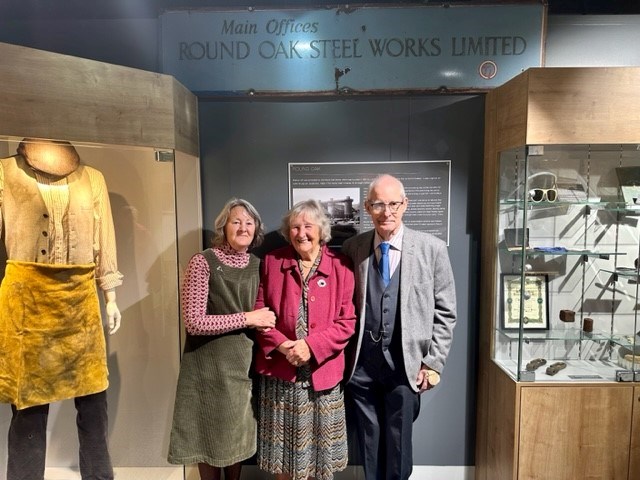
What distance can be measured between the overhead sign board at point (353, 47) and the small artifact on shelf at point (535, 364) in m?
1.58

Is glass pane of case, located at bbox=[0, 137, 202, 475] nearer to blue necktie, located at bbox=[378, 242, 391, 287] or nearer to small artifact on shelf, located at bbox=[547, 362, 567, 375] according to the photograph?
blue necktie, located at bbox=[378, 242, 391, 287]

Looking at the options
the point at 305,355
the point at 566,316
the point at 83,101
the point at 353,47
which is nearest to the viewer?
the point at 83,101

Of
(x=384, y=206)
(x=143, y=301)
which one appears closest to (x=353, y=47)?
(x=384, y=206)

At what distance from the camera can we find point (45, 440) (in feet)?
6.25

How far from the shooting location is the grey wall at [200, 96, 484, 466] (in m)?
2.46

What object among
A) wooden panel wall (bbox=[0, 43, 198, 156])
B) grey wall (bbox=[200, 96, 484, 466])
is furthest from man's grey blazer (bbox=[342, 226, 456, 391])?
wooden panel wall (bbox=[0, 43, 198, 156])

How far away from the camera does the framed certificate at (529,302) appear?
2.26 metres

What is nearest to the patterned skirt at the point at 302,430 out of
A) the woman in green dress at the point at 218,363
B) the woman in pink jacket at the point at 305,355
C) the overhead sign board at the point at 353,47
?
the woman in pink jacket at the point at 305,355

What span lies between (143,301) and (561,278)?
90.3 inches

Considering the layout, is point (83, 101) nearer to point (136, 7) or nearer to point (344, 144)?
point (136, 7)

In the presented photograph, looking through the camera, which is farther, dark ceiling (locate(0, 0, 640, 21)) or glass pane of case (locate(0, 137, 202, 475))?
dark ceiling (locate(0, 0, 640, 21))

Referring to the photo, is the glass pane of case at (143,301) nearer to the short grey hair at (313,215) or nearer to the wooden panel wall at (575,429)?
the short grey hair at (313,215)

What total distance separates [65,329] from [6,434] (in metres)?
0.59

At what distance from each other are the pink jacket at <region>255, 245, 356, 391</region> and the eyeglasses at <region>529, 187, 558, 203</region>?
1.04 meters
